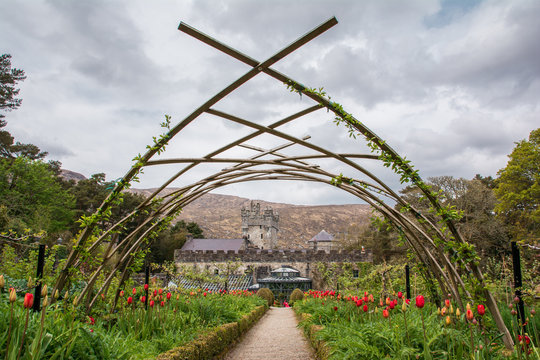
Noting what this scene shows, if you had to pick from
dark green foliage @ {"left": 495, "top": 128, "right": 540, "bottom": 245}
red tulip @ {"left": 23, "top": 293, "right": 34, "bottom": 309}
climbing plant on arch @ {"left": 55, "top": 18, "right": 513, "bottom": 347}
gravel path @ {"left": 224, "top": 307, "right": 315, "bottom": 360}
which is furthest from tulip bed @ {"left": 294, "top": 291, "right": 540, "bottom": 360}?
dark green foliage @ {"left": 495, "top": 128, "right": 540, "bottom": 245}

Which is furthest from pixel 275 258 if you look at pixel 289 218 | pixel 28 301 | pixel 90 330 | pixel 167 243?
pixel 289 218

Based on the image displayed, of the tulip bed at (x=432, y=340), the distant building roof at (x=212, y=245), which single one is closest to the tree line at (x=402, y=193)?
the distant building roof at (x=212, y=245)

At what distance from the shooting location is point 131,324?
3.85m

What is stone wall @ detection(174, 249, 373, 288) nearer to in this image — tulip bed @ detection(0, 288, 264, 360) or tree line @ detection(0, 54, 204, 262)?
tree line @ detection(0, 54, 204, 262)

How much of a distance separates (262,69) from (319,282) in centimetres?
2274

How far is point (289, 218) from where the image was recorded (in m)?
98.5

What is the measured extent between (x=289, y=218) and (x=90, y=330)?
96529 mm

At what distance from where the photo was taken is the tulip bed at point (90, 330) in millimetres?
2074

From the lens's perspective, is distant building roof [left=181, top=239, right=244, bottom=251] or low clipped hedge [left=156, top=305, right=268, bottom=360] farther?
distant building roof [left=181, top=239, right=244, bottom=251]

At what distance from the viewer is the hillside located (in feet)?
272

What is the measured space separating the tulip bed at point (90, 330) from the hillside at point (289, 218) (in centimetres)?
7022

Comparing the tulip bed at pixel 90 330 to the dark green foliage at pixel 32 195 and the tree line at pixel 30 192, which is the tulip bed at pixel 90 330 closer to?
the tree line at pixel 30 192

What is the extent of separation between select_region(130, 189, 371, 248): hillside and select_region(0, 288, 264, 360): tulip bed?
7022 centimetres

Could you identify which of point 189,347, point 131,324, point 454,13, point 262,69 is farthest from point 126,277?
point 454,13
